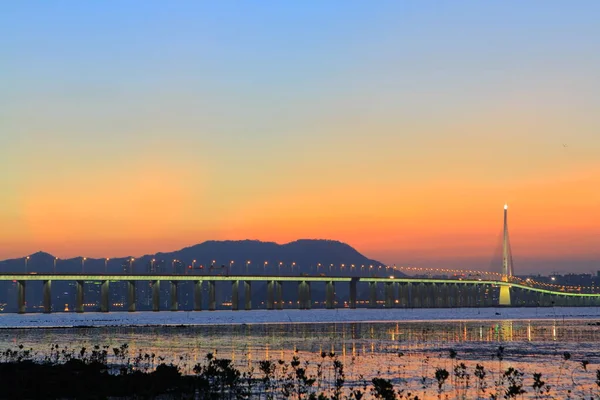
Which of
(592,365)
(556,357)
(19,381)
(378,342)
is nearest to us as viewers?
(19,381)

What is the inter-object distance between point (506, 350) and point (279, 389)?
35116 mm

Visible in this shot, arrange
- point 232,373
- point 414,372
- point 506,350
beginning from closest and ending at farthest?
point 232,373 < point 414,372 < point 506,350

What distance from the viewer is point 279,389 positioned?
139 feet

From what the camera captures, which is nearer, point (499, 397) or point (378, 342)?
point (499, 397)

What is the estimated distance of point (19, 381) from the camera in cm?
4209

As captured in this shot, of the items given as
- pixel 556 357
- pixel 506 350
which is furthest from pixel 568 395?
pixel 506 350

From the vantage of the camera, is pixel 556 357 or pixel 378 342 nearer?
pixel 556 357

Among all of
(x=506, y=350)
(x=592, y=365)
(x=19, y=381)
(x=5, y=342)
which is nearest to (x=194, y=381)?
(x=19, y=381)

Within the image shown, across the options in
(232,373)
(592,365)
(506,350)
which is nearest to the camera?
(232,373)

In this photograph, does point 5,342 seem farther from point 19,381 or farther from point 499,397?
point 499,397

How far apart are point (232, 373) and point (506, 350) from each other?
3915cm

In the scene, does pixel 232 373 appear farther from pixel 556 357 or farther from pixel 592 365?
pixel 556 357

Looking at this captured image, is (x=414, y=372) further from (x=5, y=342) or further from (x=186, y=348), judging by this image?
(x=5, y=342)

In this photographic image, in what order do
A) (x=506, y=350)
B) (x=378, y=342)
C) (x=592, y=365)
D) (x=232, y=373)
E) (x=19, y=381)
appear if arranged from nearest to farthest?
(x=232, y=373) < (x=19, y=381) < (x=592, y=365) < (x=506, y=350) < (x=378, y=342)
